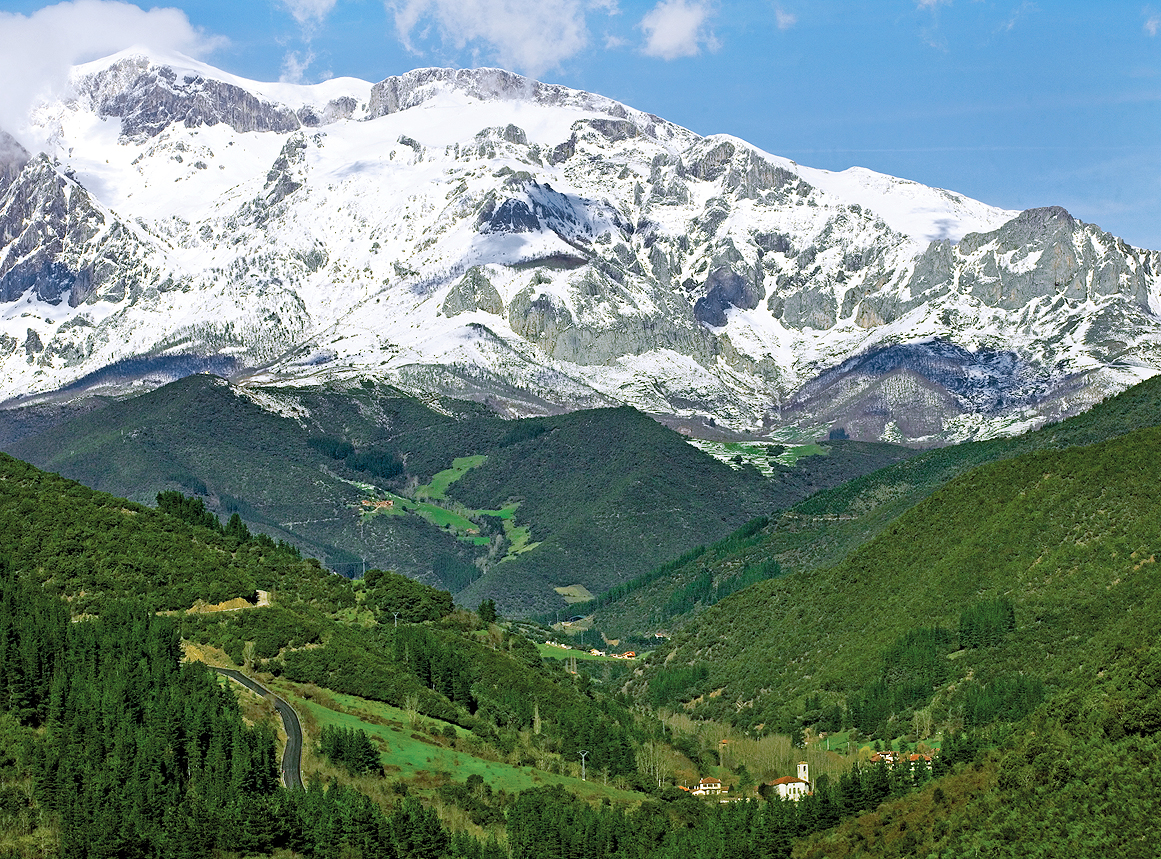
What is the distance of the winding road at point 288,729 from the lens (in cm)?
12138

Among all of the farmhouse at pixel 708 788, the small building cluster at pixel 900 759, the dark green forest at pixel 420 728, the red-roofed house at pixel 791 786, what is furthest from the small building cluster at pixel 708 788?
the small building cluster at pixel 900 759

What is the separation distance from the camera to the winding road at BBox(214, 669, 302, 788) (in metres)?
121

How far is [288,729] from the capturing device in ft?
423

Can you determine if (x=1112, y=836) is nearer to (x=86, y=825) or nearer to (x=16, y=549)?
(x=86, y=825)

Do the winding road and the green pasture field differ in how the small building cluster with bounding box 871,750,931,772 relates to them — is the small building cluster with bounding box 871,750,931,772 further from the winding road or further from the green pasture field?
the winding road

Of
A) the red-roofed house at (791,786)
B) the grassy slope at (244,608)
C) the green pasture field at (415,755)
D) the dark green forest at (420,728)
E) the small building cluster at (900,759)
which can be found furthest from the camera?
the red-roofed house at (791,786)

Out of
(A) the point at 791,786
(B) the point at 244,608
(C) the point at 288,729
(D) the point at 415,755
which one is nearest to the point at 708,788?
(A) the point at 791,786

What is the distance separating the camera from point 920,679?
7603 inches

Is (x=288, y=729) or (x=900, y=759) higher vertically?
(x=288, y=729)

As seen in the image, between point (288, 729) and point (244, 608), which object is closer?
point (288, 729)

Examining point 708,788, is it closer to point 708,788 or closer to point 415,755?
point 708,788

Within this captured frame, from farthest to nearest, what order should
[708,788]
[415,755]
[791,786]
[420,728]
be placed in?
[708,788], [791,786], [420,728], [415,755]

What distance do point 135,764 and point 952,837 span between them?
5086 centimetres

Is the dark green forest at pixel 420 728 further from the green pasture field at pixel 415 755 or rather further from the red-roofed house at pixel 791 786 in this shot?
the red-roofed house at pixel 791 786
